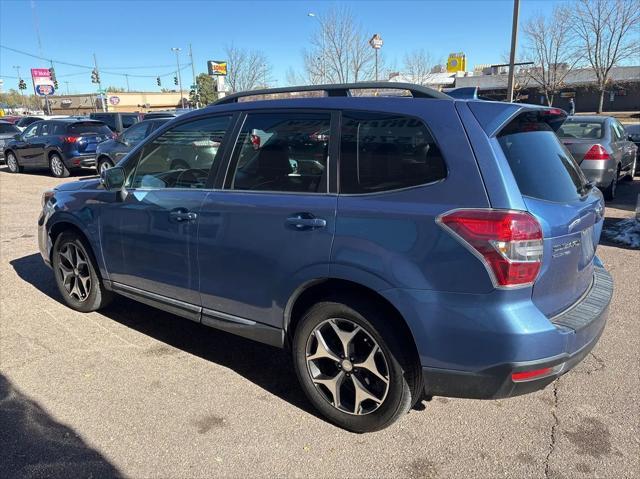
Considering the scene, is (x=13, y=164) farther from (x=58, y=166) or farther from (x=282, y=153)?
(x=282, y=153)

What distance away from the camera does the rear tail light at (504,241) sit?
7.54 feet

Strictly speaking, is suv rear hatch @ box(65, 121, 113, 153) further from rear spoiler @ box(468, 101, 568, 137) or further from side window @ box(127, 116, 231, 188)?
rear spoiler @ box(468, 101, 568, 137)

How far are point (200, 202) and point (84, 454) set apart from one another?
63.2 inches

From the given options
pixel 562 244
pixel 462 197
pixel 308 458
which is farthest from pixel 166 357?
pixel 562 244

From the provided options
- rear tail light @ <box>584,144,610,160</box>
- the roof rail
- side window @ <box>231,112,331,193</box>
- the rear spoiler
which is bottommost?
rear tail light @ <box>584,144,610,160</box>

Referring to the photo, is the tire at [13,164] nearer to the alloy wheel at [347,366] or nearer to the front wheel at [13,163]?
the front wheel at [13,163]

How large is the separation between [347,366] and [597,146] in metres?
7.64

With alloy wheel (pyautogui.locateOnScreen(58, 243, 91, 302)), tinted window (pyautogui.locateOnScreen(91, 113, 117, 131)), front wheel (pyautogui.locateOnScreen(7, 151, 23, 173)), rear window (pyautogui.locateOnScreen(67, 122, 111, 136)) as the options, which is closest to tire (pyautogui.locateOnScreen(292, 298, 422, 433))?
alloy wheel (pyautogui.locateOnScreen(58, 243, 91, 302))

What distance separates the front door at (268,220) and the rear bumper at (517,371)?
81cm

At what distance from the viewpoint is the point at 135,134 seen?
46.3 feet

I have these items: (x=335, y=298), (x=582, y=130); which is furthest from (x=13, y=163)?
(x=335, y=298)

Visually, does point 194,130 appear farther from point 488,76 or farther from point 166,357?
point 488,76

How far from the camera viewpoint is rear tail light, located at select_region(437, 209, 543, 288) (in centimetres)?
230

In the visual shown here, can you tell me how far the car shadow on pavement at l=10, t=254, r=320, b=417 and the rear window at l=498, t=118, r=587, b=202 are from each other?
182 cm
